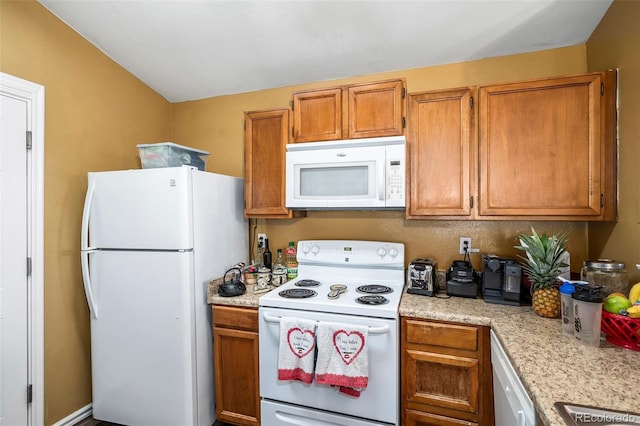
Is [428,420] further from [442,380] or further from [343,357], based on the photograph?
[343,357]

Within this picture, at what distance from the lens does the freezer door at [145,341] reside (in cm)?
186

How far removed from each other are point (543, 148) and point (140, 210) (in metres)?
2.38

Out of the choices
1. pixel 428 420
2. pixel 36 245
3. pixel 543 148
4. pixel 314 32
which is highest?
pixel 314 32

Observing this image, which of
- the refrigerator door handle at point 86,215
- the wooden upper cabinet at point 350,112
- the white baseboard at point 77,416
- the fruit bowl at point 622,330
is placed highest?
the wooden upper cabinet at point 350,112

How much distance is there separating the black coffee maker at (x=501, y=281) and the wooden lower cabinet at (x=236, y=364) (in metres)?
1.39

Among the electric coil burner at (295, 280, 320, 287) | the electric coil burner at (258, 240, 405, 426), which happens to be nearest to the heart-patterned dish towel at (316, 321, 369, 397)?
the electric coil burner at (258, 240, 405, 426)

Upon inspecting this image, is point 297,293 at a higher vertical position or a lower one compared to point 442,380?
higher

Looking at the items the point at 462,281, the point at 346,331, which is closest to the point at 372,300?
the point at 346,331

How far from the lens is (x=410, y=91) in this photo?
7.39 feet

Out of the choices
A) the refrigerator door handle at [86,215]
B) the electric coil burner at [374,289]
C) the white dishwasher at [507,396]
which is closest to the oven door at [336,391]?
the electric coil burner at [374,289]

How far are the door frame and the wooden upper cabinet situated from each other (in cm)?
158

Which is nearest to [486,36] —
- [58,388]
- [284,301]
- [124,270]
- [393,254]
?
[393,254]

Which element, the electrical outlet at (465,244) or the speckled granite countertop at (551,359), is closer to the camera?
the speckled granite countertop at (551,359)

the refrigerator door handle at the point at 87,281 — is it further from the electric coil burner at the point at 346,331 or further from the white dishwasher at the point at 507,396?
the white dishwasher at the point at 507,396
